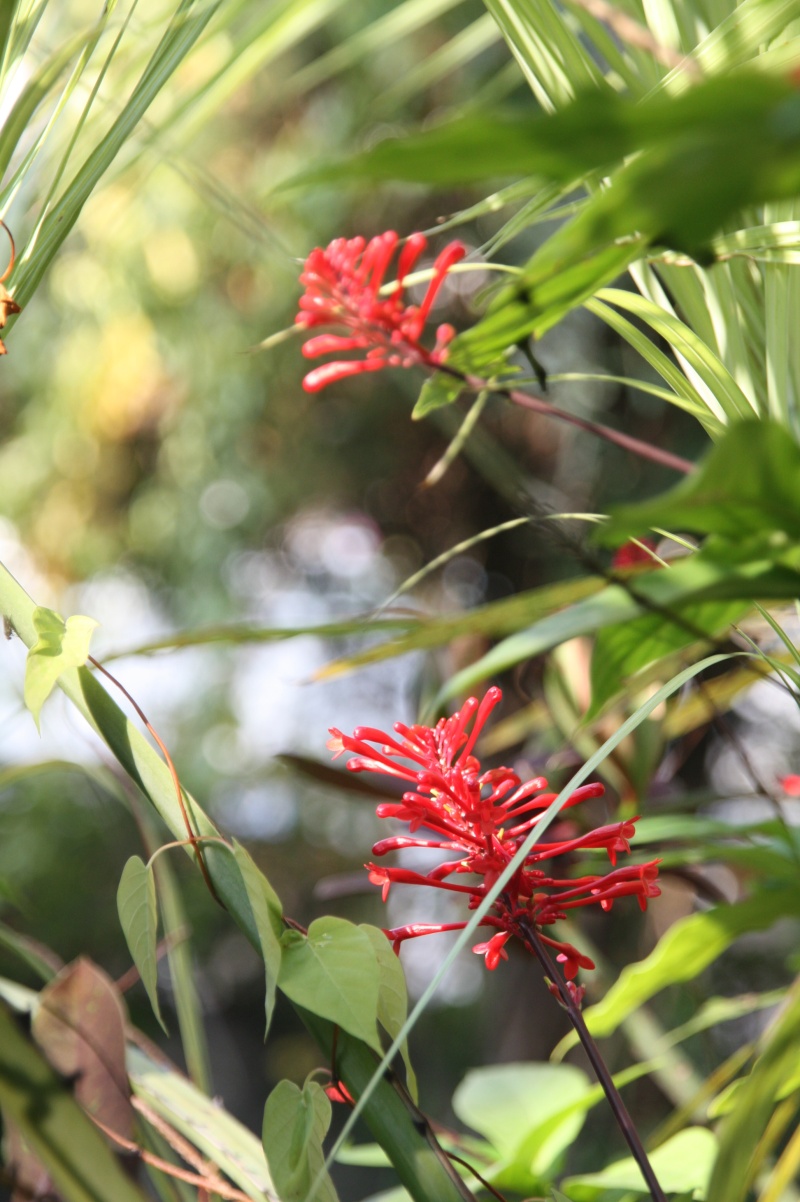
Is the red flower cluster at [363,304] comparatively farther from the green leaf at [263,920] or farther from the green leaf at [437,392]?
the green leaf at [263,920]

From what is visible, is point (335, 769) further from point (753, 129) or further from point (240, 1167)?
point (753, 129)

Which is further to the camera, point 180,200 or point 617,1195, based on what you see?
point 180,200

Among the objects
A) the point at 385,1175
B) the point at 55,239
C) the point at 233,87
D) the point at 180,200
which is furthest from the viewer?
the point at 385,1175

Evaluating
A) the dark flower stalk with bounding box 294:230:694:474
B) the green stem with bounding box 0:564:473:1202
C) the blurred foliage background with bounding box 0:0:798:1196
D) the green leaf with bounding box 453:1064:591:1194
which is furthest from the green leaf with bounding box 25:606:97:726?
the blurred foliage background with bounding box 0:0:798:1196

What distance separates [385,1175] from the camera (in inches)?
64.4

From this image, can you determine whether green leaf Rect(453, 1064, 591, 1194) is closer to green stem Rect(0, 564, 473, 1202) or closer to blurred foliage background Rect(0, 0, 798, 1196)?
green stem Rect(0, 564, 473, 1202)

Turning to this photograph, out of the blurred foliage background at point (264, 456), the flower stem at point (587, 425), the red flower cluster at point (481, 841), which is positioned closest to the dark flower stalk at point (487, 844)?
the red flower cluster at point (481, 841)

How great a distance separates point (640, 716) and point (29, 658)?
118 mm

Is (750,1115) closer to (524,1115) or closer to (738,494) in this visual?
(738,494)

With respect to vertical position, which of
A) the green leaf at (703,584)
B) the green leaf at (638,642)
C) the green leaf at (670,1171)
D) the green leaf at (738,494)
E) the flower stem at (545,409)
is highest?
the flower stem at (545,409)

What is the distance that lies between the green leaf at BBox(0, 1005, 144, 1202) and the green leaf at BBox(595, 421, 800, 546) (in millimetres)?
109

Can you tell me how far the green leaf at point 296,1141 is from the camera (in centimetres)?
18

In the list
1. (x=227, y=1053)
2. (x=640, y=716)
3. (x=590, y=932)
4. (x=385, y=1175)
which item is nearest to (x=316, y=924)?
(x=640, y=716)

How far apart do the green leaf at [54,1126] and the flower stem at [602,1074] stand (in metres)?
0.08
